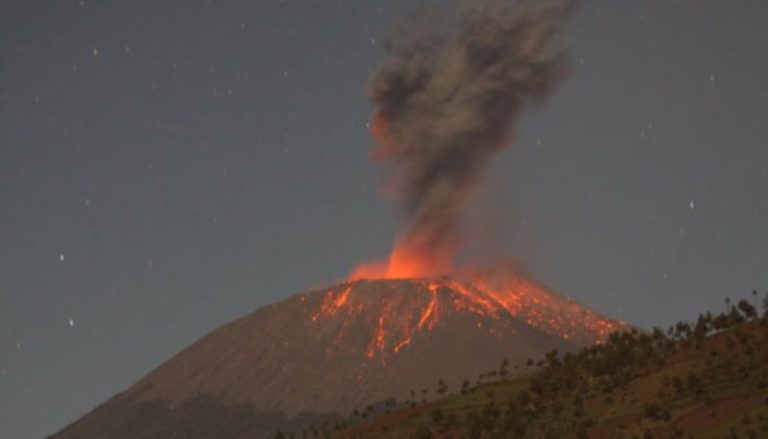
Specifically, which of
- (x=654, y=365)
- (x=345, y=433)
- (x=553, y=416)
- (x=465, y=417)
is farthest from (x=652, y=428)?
(x=345, y=433)

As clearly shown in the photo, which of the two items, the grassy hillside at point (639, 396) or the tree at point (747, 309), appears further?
the tree at point (747, 309)

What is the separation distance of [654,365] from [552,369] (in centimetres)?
1680

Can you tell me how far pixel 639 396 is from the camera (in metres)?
67.6

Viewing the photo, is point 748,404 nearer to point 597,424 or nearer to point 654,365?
point 597,424

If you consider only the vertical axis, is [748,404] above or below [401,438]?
below

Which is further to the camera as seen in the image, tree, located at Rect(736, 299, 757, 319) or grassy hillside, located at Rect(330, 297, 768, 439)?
tree, located at Rect(736, 299, 757, 319)

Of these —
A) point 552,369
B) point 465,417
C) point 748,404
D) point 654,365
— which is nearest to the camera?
point 748,404

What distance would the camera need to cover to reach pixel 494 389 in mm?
97438

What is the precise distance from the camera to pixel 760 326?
7312cm

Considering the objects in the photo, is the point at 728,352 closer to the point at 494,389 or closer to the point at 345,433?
the point at 494,389

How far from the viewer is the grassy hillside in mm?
57531

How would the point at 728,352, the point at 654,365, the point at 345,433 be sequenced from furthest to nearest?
1. the point at 345,433
2. the point at 654,365
3. the point at 728,352

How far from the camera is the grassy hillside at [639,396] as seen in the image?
189ft

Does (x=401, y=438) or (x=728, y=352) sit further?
(x=401, y=438)
